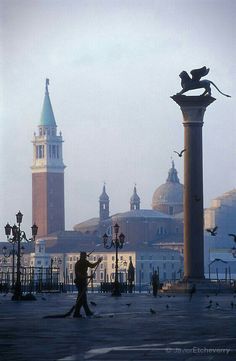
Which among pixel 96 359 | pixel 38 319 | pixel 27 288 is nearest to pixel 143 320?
pixel 38 319

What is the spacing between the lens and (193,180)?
61500 mm

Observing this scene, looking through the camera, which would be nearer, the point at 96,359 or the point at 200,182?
the point at 96,359

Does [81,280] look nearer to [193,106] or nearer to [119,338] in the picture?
[119,338]

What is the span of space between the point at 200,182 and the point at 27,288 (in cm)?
1410

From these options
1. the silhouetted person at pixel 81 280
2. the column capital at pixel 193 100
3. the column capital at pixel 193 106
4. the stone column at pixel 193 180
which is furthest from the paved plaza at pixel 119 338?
the column capital at pixel 193 100

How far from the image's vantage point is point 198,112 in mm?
61938

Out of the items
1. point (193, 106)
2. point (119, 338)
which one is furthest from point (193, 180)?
point (119, 338)

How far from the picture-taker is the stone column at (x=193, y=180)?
202ft

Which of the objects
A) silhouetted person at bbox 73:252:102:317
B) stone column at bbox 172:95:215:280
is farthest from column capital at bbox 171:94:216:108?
silhouetted person at bbox 73:252:102:317

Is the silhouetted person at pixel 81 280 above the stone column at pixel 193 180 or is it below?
below

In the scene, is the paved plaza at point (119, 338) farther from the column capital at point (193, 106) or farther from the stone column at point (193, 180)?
the column capital at point (193, 106)

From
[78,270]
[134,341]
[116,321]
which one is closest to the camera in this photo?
[134,341]

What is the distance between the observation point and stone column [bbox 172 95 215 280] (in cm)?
6144

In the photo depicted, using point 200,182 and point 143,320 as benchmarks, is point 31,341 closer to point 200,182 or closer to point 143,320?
point 143,320
